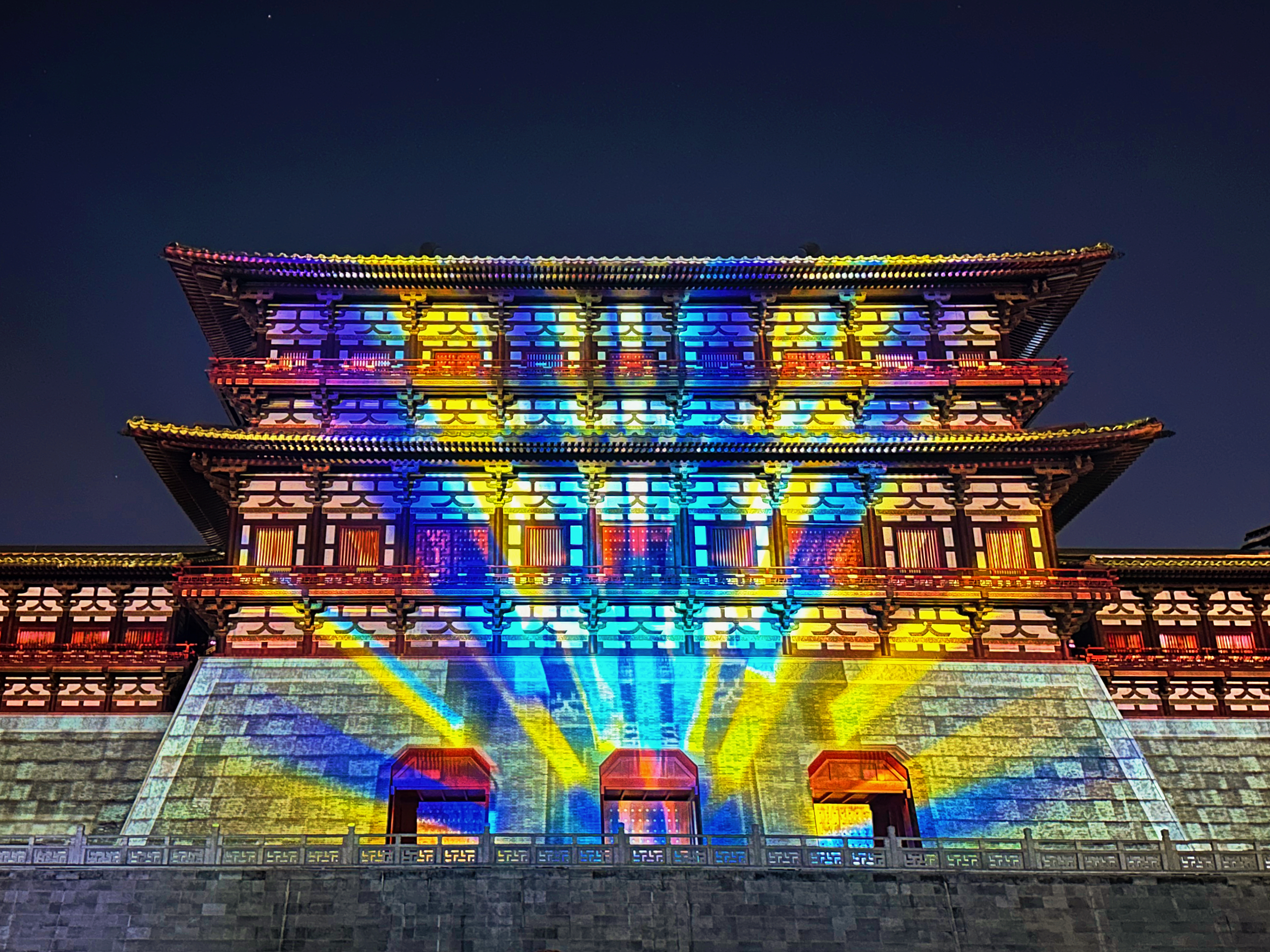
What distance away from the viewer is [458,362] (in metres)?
42.0

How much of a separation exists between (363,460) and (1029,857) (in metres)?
20.4

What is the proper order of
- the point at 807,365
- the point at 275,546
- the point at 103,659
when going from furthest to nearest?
1. the point at 807,365
2. the point at 275,546
3. the point at 103,659

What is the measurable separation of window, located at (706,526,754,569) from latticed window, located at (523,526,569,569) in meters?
4.07

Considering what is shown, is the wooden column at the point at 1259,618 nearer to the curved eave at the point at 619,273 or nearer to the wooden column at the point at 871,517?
the curved eave at the point at 619,273

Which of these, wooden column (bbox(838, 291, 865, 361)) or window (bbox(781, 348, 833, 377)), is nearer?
window (bbox(781, 348, 833, 377))

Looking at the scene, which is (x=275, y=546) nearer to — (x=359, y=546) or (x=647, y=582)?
(x=359, y=546)

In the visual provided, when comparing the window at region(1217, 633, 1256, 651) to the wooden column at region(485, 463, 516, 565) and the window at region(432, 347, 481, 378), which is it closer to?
the wooden column at region(485, 463, 516, 565)

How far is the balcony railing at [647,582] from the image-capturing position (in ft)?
120

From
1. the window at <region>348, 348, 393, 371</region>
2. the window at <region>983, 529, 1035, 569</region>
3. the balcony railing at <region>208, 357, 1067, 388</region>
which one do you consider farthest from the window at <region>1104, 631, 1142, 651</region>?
the window at <region>348, 348, 393, 371</region>

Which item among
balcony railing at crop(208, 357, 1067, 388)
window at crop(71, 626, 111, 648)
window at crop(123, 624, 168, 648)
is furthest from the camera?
balcony railing at crop(208, 357, 1067, 388)

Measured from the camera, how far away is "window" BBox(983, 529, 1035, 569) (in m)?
39.3

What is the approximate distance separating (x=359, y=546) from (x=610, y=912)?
48.7 ft

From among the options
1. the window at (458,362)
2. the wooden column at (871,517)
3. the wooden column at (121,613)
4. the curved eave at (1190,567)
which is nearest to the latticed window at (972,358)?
the wooden column at (871,517)

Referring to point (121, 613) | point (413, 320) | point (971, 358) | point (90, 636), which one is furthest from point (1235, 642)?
point (90, 636)
